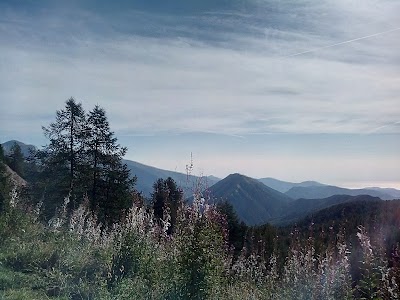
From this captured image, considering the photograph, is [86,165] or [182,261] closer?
[182,261]

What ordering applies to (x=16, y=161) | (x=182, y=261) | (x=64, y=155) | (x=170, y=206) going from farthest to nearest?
(x=16, y=161) < (x=64, y=155) < (x=170, y=206) < (x=182, y=261)

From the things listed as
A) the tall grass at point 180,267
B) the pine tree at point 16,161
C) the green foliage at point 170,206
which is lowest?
the tall grass at point 180,267

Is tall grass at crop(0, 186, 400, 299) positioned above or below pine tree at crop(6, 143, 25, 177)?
below

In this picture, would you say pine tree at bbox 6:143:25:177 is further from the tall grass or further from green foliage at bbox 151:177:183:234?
the tall grass

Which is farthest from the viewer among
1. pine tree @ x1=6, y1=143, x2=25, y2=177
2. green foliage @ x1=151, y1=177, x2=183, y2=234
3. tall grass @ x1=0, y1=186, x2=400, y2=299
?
pine tree @ x1=6, y1=143, x2=25, y2=177

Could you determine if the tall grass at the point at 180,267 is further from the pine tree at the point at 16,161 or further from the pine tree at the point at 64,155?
the pine tree at the point at 16,161

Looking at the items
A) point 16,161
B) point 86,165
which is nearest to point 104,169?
point 86,165

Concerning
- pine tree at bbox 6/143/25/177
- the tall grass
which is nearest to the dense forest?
the tall grass

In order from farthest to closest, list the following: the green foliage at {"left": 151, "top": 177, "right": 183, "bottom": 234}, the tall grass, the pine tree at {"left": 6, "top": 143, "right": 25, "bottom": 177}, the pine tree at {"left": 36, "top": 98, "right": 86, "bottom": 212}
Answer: the pine tree at {"left": 6, "top": 143, "right": 25, "bottom": 177} < the pine tree at {"left": 36, "top": 98, "right": 86, "bottom": 212} < the green foliage at {"left": 151, "top": 177, "right": 183, "bottom": 234} < the tall grass

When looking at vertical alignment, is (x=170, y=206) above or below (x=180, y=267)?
above

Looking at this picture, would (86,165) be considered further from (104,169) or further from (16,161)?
(16,161)

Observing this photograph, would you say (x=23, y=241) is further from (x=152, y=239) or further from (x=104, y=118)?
(x=104, y=118)

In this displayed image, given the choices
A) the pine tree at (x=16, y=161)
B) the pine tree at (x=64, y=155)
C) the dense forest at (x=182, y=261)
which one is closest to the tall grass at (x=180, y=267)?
the dense forest at (x=182, y=261)

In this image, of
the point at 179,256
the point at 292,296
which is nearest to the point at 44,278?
the point at 179,256
